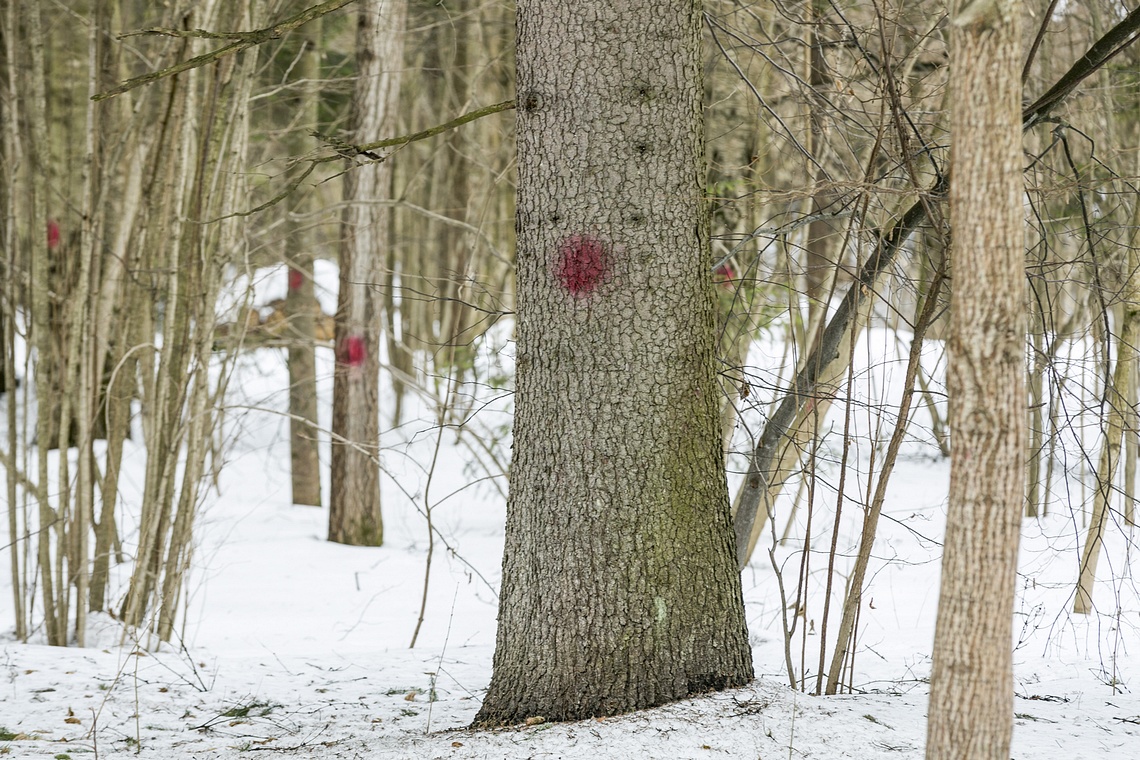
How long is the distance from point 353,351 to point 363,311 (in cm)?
53

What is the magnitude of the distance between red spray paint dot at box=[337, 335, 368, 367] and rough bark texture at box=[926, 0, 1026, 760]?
7.51 meters

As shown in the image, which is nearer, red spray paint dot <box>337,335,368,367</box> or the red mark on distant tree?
the red mark on distant tree

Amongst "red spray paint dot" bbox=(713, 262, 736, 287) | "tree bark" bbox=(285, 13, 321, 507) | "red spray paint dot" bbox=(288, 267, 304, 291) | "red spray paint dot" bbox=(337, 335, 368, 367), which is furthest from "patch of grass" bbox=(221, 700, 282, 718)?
"red spray paint dot" bbox=(288, 267, 304, 291)

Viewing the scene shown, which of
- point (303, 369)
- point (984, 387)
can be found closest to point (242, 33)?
point (984, 387)

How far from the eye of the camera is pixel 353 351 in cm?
905

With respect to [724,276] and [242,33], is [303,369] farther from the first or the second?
[242,33]

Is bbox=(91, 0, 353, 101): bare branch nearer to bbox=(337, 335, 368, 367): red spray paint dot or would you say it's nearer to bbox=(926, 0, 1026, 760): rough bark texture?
bbox=(926, 0, 1026, 760): rough bark texture

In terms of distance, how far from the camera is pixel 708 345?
3.21 metres

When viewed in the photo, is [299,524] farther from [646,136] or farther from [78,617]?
[646,136]

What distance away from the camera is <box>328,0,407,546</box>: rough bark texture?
8.68m

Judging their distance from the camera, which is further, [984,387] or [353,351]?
[353,351]

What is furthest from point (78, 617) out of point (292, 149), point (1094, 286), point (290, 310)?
point (292, 149)

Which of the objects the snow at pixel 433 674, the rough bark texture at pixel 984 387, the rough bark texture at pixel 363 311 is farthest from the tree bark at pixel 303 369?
the rough bark texture at pixel 984 387

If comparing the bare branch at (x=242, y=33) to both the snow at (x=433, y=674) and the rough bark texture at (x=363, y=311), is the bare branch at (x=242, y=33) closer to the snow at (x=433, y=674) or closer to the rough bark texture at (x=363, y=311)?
the snow at (x=433, y=674)
